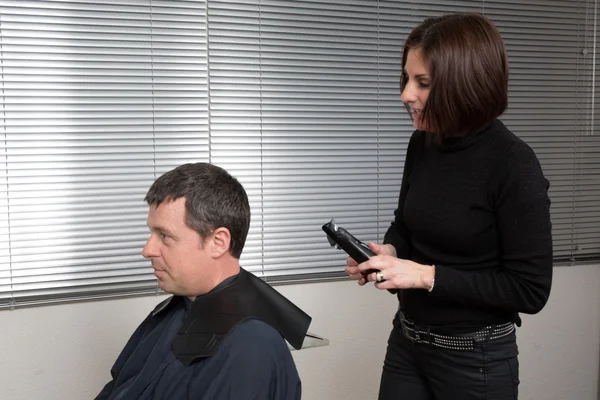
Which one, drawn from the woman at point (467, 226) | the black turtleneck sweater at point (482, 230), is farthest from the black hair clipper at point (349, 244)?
the black turtleneck sweater at point (482, 230)

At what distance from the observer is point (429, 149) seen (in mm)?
1880

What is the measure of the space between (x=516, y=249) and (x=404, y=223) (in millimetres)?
409

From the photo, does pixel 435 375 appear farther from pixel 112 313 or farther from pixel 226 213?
pixel 112 313

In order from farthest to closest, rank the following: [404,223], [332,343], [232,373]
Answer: [332,343]
[404,223]
[232,373]

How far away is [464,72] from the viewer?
1.67 metres

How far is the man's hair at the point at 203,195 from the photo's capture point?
160 cm

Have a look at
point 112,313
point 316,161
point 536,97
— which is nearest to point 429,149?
point 316,161

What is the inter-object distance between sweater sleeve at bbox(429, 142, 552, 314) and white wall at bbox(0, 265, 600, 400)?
131cm

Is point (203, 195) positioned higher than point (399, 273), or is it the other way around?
point (203, 195)

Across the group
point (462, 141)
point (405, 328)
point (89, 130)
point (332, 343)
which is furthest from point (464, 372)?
point (89, 130)

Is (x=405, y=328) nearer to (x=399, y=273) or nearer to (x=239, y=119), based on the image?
(x=399, y=273)

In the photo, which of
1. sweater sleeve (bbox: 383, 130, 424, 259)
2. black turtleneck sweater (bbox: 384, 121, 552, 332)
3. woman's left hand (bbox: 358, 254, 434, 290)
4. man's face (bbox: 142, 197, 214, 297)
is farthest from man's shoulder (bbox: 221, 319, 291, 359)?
sweater sleeve (bbox: 383, 130, 424, 259)

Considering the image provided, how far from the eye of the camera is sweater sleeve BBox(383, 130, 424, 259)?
1994 millimetres

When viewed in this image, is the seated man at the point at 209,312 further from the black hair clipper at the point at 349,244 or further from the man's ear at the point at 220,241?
the black hair clipper at the point at 349,244
